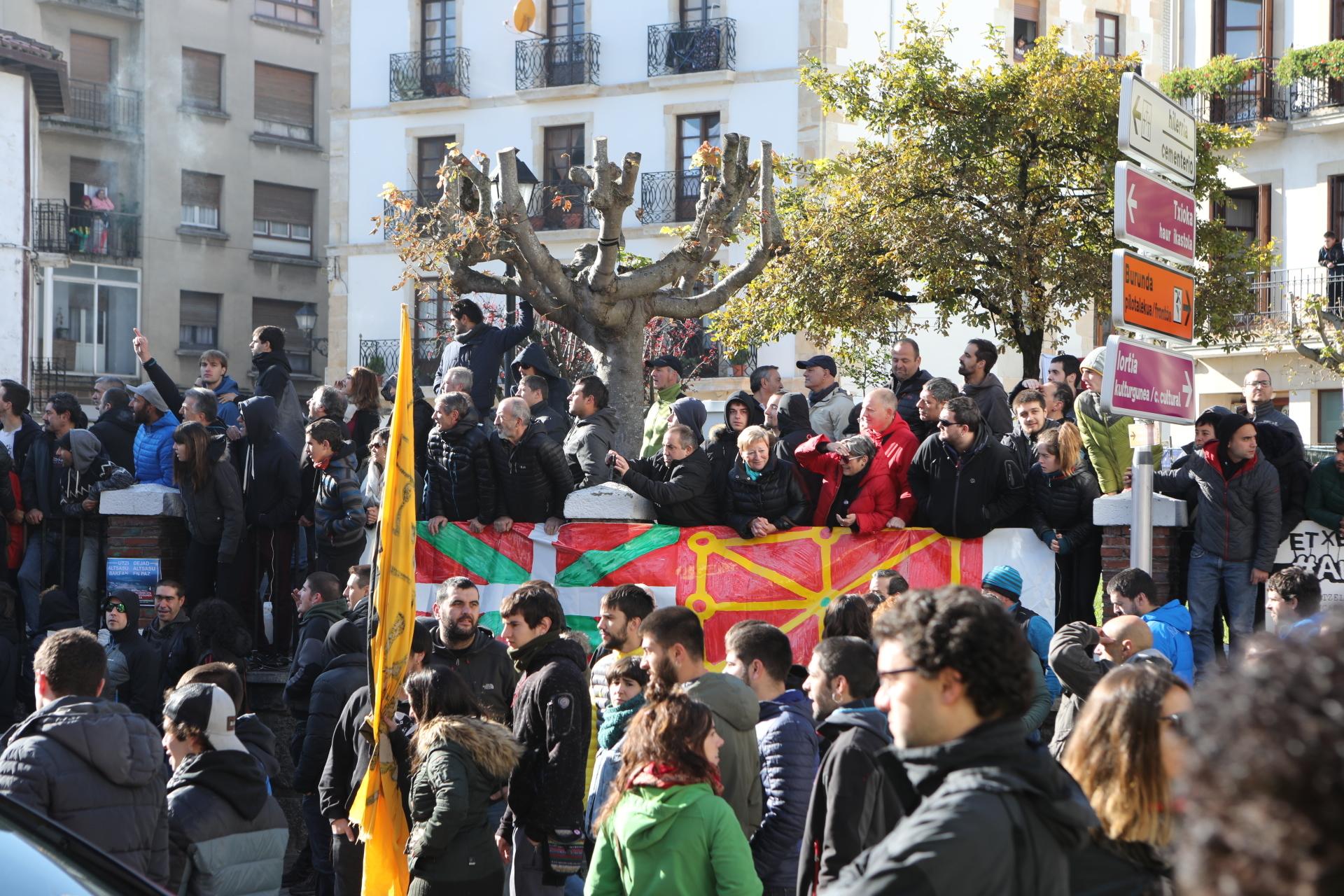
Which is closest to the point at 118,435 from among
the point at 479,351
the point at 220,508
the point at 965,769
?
the point at 220,508

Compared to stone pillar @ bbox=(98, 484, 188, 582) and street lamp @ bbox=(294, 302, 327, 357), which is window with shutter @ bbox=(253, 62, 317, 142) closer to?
street lamp @ bbox=(294, 302, 327, 357)

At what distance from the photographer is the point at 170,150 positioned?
44.7 meters

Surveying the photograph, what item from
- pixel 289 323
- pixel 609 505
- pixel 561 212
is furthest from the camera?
pixel 289 323

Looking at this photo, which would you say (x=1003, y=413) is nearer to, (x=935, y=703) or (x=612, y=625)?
(x=612, y=625)

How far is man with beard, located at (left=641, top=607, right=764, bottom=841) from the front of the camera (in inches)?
235

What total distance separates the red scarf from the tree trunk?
988cm

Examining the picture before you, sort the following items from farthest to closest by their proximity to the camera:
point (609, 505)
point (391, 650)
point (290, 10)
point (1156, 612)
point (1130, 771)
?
point (290, 10) < point (609, 505) < point (1156, 612) < point (391, 650) < point (1130, 771)

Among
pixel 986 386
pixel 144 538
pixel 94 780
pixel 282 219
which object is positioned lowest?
pixel 94 780

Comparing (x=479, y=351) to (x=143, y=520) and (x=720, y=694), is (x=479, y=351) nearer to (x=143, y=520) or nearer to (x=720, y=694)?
(x=143, y=520)

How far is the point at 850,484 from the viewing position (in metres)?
10.4

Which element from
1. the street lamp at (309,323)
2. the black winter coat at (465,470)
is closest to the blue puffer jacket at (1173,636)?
the black winter coat at (465,470)

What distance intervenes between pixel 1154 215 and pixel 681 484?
Result: 13.8 ft

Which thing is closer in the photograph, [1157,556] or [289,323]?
[1157,556]

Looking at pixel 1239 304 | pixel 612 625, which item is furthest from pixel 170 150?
pixel 612 625
